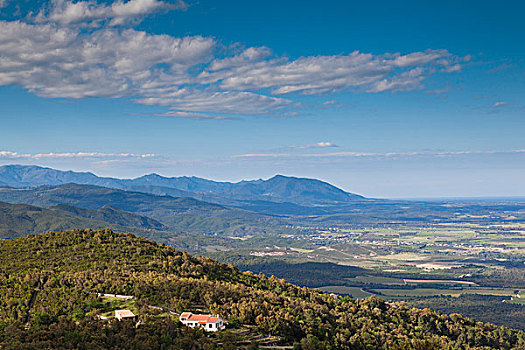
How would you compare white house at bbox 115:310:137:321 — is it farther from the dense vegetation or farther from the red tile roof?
the red tile roof

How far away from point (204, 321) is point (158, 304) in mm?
12798

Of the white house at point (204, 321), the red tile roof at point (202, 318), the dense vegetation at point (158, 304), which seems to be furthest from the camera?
the red tile roof at point (202, 318)

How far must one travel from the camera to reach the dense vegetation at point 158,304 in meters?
57.3

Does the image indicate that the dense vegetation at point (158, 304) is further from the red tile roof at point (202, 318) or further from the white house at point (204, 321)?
the red tile roof at point (202, 318)

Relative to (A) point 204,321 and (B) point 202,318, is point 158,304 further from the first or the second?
(A) point 204,321

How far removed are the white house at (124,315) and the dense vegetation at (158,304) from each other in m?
1.35

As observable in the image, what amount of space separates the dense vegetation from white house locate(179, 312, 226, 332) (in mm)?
3213

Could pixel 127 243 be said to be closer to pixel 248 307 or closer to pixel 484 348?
pixel 248 307

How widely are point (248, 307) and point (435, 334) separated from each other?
51.9 m

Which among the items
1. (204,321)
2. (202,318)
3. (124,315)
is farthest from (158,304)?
(204,321)

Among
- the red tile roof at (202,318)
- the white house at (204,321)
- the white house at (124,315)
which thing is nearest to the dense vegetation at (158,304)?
the white house at (124,315)

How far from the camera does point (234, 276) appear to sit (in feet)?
369

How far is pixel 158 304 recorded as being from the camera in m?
72.8

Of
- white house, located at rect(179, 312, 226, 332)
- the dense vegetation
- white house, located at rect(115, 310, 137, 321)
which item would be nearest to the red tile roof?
white house, located at rect(179, 312, 226, 332)
